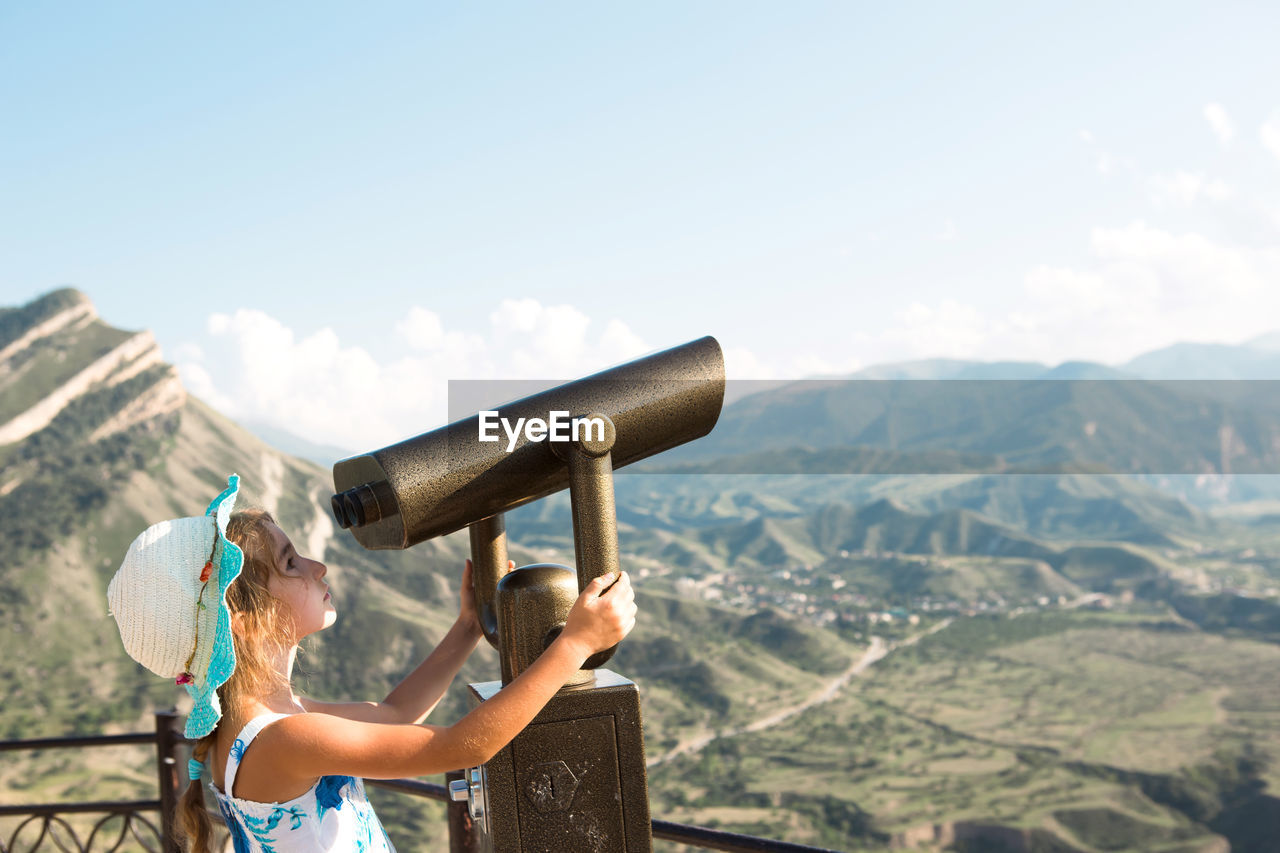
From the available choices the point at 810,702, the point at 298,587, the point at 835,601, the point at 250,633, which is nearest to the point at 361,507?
the point at 298,587

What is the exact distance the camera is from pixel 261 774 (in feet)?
5.80

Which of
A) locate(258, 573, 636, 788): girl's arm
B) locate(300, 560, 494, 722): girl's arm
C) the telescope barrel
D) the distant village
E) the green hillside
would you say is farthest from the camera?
the distant village

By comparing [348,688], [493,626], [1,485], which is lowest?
[348,688]

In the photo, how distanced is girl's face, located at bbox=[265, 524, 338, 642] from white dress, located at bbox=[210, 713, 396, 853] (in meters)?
0.19

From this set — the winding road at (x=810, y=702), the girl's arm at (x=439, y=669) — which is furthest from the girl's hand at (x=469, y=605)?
the winding road at (x=810, y=702)

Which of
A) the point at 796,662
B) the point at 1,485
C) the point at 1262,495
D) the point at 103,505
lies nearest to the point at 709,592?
the point at 796,662

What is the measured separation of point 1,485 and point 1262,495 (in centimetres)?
20123

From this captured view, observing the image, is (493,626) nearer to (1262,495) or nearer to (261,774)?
(261,774)

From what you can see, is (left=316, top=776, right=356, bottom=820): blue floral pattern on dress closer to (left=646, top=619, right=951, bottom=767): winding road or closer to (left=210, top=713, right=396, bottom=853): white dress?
(left=210, top=713, right=396, bottom=853): white dress

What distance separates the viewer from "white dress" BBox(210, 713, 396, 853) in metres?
1.82

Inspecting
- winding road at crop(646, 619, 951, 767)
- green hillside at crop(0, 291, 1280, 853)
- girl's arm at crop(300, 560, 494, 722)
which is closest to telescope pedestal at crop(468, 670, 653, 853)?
girl's arm at crop(300, 560, 494, 722)

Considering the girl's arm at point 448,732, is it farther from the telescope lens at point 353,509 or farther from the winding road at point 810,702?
the winding road at point 810,702

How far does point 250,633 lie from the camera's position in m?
1.91

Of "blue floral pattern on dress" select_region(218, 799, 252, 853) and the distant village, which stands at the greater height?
"blue floral pattern on dress" select_region(218, 799, 252, 853)
